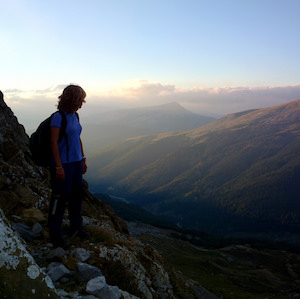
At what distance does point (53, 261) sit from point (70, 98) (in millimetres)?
4455

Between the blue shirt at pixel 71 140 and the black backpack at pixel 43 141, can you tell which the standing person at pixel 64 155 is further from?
the black backpack at pixel 43 141

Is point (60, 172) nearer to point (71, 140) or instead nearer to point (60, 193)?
point (60, 193)

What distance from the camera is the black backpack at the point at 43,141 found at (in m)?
6.96

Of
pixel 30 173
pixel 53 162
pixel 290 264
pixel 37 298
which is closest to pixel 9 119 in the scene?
pixel 30 173

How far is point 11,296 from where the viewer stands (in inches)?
147

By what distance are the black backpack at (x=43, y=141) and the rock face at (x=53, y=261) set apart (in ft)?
2.55

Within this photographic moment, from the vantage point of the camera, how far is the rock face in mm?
4211

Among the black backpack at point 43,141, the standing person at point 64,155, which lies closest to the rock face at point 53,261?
the black backpack at point 43,141

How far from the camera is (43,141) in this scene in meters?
6.98

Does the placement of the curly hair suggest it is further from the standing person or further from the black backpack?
the black backpack

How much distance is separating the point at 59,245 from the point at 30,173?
26.7 ft

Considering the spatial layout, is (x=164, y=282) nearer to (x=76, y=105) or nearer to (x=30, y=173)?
(x=76, y=105)

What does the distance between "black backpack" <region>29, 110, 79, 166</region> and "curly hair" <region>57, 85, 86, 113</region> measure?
0.74ft

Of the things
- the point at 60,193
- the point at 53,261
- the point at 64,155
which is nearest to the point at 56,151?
the point at 64,155
